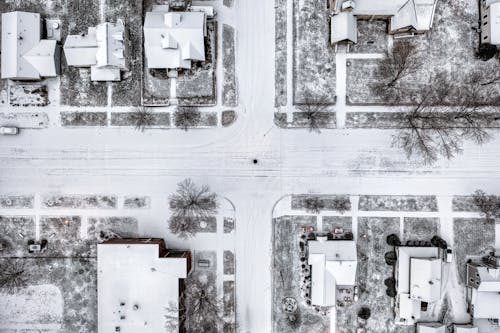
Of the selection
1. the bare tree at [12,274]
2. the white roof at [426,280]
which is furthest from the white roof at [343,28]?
the bare tree at [12,274]

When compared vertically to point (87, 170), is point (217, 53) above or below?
above

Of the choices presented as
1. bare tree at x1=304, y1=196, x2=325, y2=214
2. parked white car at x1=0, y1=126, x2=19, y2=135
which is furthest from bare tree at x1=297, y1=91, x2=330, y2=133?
parked white car at x1=0, y1=126, x2=19, y2=135

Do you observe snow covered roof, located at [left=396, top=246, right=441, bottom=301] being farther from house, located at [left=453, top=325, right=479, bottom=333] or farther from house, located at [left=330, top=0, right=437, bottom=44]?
house, located at [left=330, top=0, right=437, bottom=44]

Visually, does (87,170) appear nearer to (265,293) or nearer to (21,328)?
(21,328)

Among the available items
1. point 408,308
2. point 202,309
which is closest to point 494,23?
point 408,308

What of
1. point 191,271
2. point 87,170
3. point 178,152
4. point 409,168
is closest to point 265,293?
point 191,271

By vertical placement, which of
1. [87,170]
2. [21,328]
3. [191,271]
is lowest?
[21,328]
